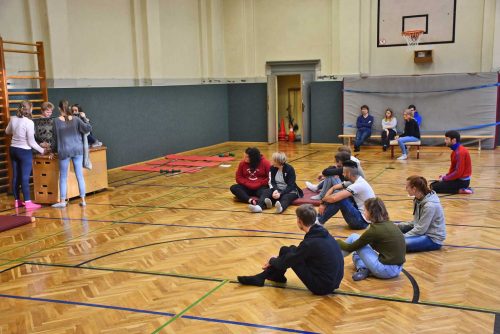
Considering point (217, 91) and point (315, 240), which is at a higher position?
point (217, 91)

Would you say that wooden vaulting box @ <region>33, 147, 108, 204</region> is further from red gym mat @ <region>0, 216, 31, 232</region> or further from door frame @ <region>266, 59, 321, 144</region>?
door frame @ <region>266, 59, 321, 144</region>

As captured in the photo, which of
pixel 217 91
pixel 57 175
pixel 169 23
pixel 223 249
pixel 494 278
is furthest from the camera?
pixel 217 91

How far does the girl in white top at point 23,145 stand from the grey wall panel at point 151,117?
2607mm

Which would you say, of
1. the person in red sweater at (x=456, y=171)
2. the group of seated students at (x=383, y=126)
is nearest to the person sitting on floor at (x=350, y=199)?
the person in red sweater at (x=456, y=171)

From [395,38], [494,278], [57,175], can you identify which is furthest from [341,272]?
[395,38]

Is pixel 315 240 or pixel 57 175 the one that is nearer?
pixel 315 240

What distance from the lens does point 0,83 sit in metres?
10.3

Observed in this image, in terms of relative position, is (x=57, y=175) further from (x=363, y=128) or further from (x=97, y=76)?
(x=363, y=128)

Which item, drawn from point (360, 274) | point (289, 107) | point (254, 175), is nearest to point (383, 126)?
point (289, 107)

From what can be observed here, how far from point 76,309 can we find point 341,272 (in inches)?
102

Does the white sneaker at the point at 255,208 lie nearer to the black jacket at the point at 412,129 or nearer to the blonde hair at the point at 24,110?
the blonde hair at the point at 24,110

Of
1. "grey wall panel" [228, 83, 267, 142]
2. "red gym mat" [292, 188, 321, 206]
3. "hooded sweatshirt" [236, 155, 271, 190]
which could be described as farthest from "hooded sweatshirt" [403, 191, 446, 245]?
"grey wall panel" [228, 83, 267, 142]

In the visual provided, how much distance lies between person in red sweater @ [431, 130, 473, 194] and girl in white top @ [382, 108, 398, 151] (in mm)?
6040

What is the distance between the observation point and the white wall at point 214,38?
1199cm
